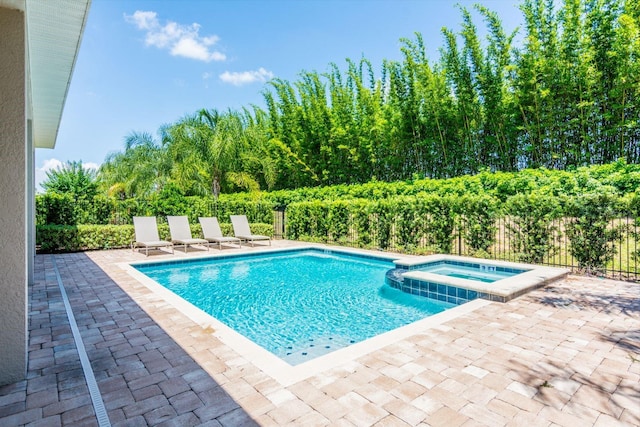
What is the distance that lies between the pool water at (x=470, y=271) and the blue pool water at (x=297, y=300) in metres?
1.32

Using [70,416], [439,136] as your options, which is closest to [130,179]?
[439,136]

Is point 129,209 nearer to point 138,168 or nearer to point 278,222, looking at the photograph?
point 278,222

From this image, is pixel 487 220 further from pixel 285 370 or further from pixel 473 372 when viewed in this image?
pixel 285 370

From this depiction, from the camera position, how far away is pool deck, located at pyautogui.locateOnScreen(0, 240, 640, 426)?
237cm

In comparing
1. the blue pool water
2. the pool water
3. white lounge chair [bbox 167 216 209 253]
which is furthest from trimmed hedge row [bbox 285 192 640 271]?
white lounge chair [bbox 167 216 209 253]

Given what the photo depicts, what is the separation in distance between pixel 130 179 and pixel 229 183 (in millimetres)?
7228

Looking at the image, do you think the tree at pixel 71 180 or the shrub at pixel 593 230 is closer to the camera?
the shrub at pixel 593 230

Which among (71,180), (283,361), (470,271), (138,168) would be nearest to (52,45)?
(283,361)

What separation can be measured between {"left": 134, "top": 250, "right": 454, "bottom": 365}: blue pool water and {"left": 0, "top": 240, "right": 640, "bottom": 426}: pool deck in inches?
40.9

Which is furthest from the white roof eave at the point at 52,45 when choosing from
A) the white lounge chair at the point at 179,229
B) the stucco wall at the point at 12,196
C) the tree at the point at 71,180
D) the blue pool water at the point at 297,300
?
the tree at the point at 71,180

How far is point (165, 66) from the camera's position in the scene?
19594mm

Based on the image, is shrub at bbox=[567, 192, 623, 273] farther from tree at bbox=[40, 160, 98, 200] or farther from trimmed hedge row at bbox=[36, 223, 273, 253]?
tree at bbox=[40, 160, 98, 200]

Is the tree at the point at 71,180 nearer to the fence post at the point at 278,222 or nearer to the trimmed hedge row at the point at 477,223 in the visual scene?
the fence post at the point at 278,222

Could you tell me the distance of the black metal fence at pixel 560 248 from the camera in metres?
6.99
